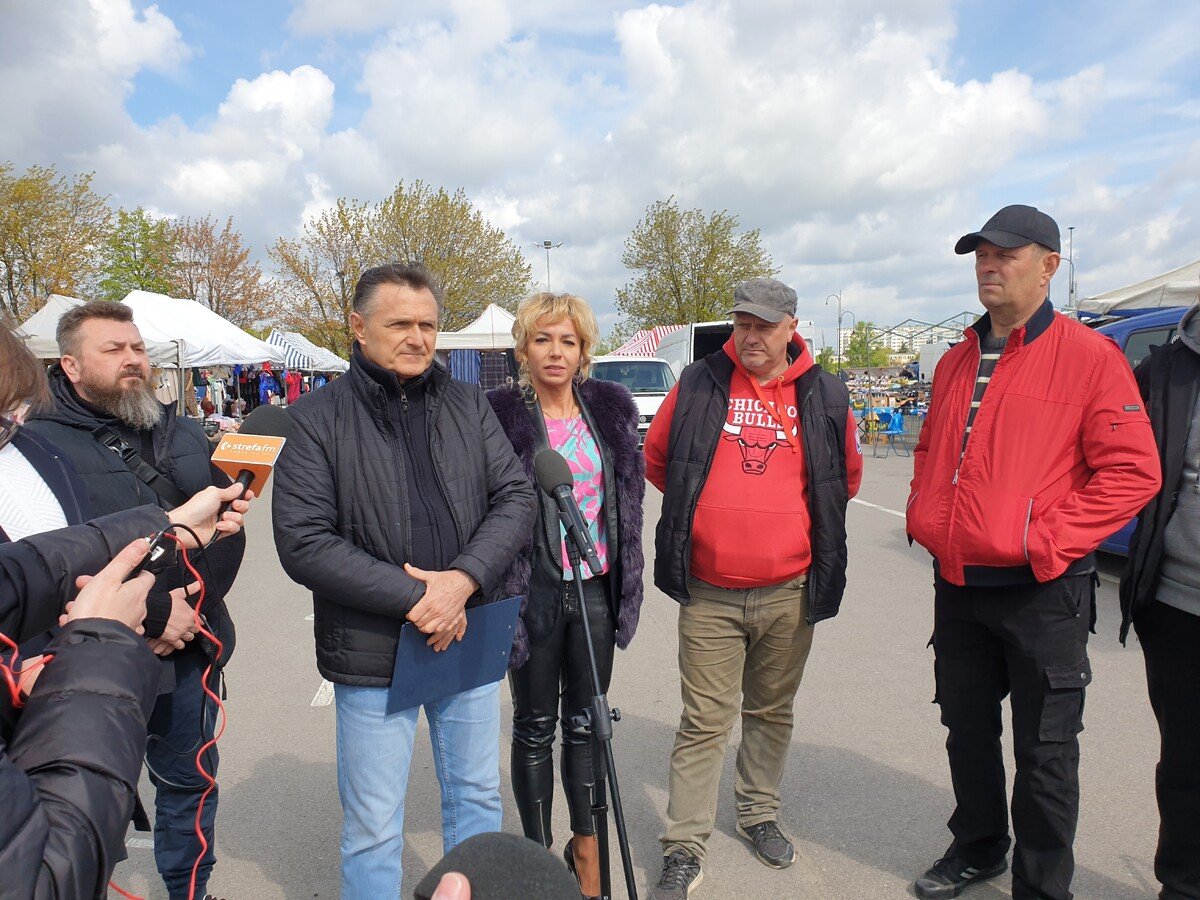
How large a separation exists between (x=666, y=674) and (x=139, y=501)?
3272 mm

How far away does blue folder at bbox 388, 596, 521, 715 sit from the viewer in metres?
2.18

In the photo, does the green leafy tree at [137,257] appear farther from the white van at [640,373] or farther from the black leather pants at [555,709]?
the black leather pants at [555,709]

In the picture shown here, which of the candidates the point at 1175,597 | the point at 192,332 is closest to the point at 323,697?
the point at 1175,597

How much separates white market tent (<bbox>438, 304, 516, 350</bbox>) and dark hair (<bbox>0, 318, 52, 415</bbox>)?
53.3 ft

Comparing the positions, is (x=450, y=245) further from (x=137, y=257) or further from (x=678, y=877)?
(x=678, y=877)

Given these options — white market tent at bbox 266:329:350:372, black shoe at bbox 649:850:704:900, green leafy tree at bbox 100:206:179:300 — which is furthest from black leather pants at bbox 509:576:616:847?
green leafy tree at bbox 100:206:179:300

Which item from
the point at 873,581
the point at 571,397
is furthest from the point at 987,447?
the point at 873,581

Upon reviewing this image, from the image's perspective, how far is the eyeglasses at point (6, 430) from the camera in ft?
5.92

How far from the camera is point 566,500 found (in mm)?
2021

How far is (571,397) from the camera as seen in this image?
3020mm

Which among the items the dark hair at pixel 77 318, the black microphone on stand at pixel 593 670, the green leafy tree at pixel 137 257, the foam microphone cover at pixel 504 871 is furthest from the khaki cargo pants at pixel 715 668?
the green leafy tree at pixel 137 257

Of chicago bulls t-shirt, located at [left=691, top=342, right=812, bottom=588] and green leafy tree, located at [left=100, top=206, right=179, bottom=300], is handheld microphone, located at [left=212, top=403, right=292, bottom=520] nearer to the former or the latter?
chicago bulls t-shirt, located at [left=691, top=342, right=812, bottom=588]

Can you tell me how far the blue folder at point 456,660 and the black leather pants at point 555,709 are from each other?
35cm

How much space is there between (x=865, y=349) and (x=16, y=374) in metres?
89.1
